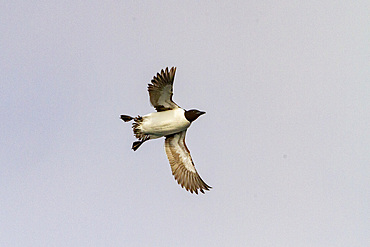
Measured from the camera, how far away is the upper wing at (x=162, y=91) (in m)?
17.7

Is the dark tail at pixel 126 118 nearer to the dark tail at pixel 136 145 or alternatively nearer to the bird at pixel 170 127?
the bird at pixel 170 127

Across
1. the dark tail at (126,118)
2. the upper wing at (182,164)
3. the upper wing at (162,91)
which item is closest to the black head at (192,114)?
the upper wing at (162,91)

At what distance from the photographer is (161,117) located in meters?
18.2

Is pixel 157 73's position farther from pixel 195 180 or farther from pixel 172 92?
pixel 195 180

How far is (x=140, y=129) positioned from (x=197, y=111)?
6.24ft

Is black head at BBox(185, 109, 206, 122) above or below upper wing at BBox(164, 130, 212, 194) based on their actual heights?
above

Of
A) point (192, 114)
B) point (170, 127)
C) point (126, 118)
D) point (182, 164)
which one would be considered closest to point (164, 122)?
point (170, 127)

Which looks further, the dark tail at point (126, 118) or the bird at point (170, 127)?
the dark tail at point (126, 118)

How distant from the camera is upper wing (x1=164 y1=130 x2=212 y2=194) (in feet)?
62.8

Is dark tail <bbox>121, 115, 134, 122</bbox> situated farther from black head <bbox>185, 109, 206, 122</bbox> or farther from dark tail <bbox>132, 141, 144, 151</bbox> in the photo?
black head <bbox>185, 109, 206, 122</bbox>

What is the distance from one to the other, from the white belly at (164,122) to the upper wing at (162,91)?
221mm

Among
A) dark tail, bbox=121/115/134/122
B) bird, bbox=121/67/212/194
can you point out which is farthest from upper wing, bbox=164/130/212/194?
dark tail, bbox=121/115/134/122

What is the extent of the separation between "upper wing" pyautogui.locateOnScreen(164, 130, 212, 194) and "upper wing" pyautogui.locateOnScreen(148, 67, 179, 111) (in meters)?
1.30

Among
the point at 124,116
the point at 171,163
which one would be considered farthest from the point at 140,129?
the point at 171,163
